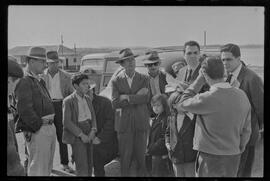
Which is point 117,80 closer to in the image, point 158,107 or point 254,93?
point 158,107

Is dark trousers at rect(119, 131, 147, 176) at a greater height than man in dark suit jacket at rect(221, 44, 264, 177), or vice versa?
man in dark suit jacket at rect(221, 44, 264, 177)

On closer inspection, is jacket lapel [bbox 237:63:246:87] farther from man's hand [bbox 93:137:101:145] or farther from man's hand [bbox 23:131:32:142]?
man's hand [bbox 23:131:32:142]

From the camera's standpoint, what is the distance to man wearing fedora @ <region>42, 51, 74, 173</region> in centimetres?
387

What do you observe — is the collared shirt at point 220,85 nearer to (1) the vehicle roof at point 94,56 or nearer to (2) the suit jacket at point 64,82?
(1) the vehicle roof at point 94,56

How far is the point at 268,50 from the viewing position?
12.7 feet

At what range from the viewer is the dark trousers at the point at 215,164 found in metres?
3.71

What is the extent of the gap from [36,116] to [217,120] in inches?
71.9

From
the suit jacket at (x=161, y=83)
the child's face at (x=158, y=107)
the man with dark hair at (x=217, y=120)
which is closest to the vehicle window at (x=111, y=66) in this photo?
the suit jacket at (x=161, y=83)

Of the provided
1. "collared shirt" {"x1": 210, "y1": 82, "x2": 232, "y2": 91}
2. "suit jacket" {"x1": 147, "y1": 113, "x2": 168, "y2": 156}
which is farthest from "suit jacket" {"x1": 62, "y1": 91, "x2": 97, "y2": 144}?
"collared shirt" {"x1": 210, "y1": 82, "x2": 232, "y2": 91}

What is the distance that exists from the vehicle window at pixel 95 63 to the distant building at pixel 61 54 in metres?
0.08

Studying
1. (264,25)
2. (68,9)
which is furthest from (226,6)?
(68,9)

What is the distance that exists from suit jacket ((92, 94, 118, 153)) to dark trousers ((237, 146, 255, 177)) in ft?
4.38

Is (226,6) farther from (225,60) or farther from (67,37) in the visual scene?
(67,37)

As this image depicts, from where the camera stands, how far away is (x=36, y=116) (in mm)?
3818
